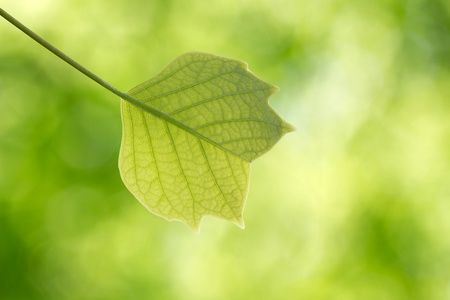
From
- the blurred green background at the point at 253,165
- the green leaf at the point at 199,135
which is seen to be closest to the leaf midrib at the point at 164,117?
the green leaf at the point at 199,135

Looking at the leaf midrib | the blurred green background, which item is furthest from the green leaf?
the blurred green background

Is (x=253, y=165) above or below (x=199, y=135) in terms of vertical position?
above

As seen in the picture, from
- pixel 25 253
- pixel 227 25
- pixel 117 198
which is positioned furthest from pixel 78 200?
pixel 227 25

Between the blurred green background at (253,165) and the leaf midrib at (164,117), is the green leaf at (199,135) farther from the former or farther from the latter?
the blurred green background at (253,165)

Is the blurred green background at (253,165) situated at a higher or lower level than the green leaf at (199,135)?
higher

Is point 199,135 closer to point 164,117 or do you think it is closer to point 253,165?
point 164,117

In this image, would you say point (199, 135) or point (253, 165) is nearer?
point (199, 135)

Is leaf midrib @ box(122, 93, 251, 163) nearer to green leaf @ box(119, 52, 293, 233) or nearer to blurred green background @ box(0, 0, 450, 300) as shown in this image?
green leaf @ box(119, 52, 293, 233)

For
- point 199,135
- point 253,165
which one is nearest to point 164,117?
point 199,135
